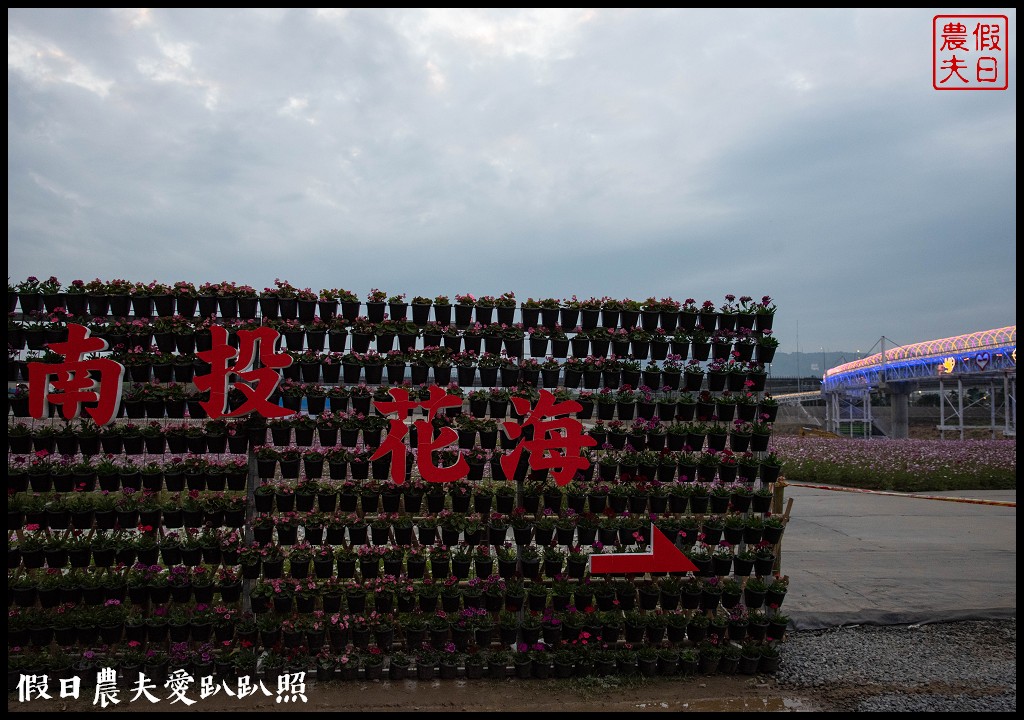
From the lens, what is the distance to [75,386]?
4.94m

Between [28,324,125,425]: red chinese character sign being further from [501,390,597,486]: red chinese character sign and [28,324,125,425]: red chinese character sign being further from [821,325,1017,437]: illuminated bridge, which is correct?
[821,325,1017,437]: illuminated bridge

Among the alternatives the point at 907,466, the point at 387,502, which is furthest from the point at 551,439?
the point at 907,466

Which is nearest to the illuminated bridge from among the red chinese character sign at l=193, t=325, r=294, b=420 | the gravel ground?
the gravel ground

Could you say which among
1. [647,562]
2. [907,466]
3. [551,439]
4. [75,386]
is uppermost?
[75,386]

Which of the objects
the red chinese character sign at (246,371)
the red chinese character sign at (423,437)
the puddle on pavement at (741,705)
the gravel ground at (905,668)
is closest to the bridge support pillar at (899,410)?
the gravel ground at (905,668)

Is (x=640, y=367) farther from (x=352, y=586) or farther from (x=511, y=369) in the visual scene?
(x=352, y=586)

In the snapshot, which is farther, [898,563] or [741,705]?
[898,563]

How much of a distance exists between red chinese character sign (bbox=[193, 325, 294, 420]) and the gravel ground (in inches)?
183

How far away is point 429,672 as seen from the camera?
15.7 feet

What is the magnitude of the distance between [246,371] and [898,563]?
8.31 meters

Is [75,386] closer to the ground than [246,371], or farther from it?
closer to the ground

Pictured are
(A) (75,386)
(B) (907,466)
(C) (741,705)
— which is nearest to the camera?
(C) (741,705)

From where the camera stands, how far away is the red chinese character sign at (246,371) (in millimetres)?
4938

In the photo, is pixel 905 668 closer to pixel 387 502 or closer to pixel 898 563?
pixel 898 563
